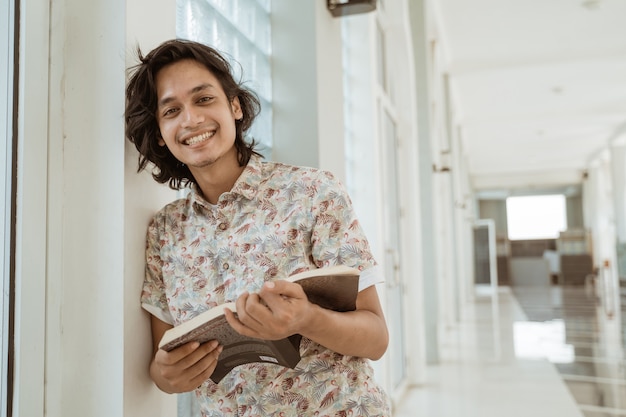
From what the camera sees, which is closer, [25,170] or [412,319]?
[25,170]

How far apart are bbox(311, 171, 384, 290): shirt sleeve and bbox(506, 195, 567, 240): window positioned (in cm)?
2422

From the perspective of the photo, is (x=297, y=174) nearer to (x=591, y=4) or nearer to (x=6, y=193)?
(x=6, y=193)

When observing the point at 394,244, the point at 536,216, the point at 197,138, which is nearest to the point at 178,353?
the point at 197,138

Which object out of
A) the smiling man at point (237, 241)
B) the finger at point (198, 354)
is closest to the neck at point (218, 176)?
the smiling man at point (237, 241)

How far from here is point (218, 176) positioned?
4.26ft

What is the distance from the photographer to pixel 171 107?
4.12 ft

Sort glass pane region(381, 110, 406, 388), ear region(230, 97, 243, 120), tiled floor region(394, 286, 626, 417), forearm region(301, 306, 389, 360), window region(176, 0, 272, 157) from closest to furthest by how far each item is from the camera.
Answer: forearm region(301, 306, 389, 360), ear region(230, 97, 243, 120), window region(176, 0, 272, 157), tiled floor region(394, 286, 626, 417), glass pane region(381, 110, 406, 388)

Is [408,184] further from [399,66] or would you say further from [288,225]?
[288,225]

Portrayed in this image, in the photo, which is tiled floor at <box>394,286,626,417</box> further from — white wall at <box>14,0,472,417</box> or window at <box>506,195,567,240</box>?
window at <box>506,195,567,240</box>

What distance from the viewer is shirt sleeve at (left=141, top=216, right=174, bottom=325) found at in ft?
4.29

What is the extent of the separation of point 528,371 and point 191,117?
4.78 metres

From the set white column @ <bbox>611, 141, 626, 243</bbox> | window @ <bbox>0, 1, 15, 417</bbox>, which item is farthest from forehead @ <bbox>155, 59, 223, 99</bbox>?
white column @ <bbox>611, 141, 626, 243</bbox>

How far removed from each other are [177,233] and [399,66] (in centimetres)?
413

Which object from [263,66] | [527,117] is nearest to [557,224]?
[527,117]
